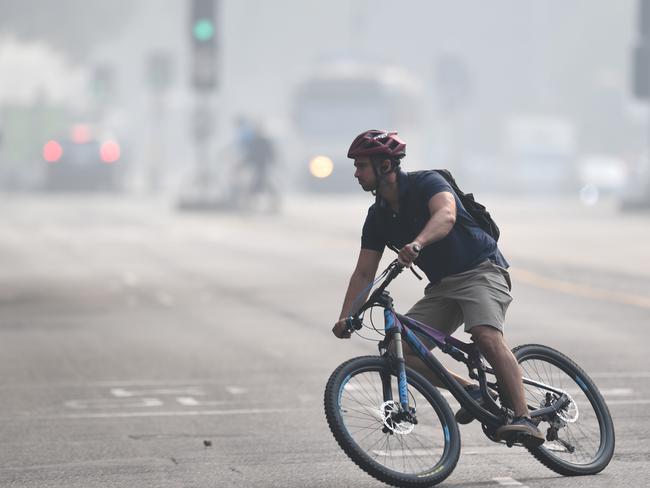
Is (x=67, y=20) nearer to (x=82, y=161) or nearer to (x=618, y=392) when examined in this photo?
(x=82, y=161)

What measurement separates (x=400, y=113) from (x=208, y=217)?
74.1 ft

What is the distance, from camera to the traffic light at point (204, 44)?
3612cm

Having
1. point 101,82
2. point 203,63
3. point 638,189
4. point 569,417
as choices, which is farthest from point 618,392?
point 101,82

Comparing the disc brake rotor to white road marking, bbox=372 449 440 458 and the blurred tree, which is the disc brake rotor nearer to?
white road marking, bbox=372 449 440 458

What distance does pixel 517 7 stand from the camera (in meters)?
115

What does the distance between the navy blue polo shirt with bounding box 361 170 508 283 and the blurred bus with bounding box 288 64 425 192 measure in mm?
46459

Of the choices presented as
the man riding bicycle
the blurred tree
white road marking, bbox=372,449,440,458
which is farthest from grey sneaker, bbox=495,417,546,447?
the blurred tree

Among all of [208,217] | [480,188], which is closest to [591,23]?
[480,188]

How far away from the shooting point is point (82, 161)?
50938mm

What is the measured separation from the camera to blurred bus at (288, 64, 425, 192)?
5556 centimetres

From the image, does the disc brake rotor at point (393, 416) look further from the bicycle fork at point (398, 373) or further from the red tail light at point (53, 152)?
the red tail light at point (53, 152)

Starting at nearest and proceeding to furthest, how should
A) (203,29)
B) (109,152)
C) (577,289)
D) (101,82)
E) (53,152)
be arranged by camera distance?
(577,289) < (203,29) < (53,152) < (109,152) < (101,82)

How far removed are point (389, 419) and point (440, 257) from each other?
2.44 feet

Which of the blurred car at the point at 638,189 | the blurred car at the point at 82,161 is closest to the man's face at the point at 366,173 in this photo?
the blurred car at the point at 638,189
